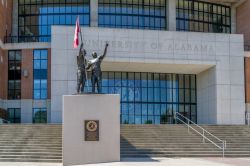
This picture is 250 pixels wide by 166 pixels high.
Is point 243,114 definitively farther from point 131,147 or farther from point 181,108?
point 131,147

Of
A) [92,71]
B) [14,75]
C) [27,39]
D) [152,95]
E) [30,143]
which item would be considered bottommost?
[30,143]

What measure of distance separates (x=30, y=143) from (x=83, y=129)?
5518mm

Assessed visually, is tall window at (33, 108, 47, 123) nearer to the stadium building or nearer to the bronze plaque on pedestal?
the stadium building

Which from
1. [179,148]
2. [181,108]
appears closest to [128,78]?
[181,108]

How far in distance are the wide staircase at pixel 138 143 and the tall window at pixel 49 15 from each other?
1714 cm

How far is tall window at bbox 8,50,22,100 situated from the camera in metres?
40.1

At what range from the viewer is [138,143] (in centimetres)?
2666

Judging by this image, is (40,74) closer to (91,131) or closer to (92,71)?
(92,71)

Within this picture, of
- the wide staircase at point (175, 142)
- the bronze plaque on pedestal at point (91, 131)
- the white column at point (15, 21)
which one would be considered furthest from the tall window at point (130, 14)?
the bronze plaque on pedestal at point (91, 131)

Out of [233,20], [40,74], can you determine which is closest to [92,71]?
[40,74]

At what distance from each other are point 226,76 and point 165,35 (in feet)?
20.5

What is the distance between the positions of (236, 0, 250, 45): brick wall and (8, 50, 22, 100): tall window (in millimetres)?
22648

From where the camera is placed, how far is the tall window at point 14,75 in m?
40.1

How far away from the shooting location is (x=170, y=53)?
37.8m
